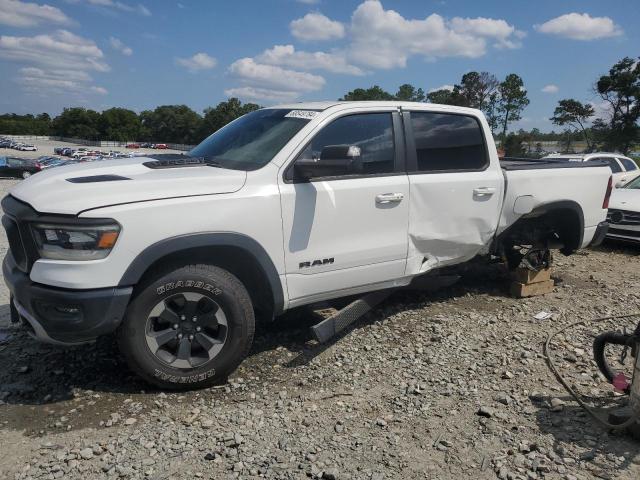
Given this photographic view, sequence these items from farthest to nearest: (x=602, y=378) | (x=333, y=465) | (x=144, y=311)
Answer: (x=602, y=378), (x=144, y=311), (x=333, y=465)

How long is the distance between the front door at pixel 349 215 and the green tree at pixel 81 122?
462 ft

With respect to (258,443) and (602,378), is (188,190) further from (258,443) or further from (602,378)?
(602,378)

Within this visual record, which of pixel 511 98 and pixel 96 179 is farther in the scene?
pixel 511 98

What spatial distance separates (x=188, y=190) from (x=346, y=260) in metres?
1.31

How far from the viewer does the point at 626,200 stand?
8664 mm

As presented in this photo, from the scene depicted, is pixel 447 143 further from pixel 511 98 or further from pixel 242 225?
pixel 511 98

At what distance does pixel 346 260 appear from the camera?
390cm

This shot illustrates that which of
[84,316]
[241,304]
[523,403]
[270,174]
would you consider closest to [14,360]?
[84,316]

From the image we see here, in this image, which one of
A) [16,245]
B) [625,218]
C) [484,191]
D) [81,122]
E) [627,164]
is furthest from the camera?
[81,122]

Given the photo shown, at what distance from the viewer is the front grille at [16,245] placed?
315 cm

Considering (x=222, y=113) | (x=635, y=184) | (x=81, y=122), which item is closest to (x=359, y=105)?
(x=635, y=184)

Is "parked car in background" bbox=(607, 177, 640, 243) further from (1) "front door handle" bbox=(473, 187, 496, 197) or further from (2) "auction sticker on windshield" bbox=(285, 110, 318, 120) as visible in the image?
(2) "auction sticker on windshield" bbox=(285, 110, 318, 120)

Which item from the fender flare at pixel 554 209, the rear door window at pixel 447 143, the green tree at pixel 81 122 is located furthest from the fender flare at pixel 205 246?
the green tree at pixel 81 122

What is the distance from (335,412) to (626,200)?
7630 mm
